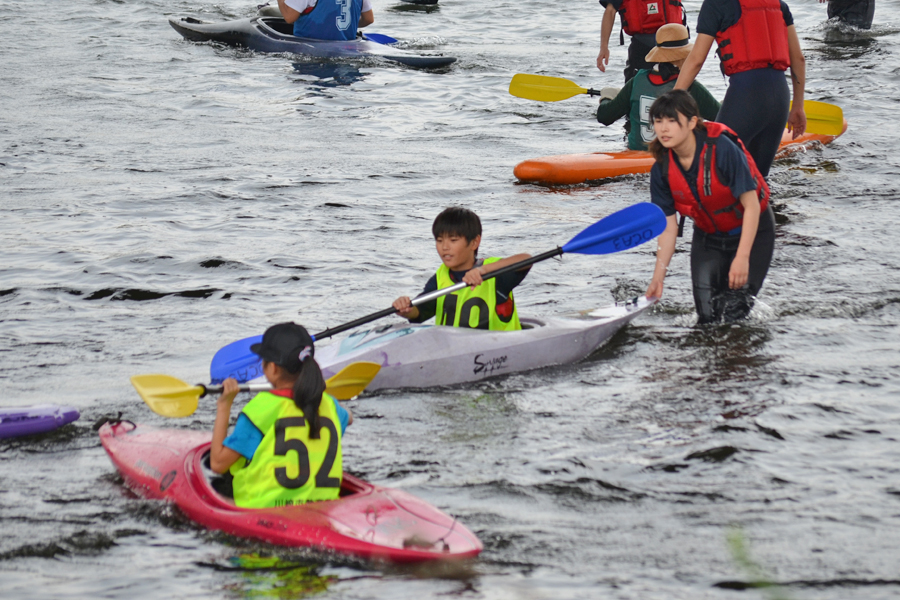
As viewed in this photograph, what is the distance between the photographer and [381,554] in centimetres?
307

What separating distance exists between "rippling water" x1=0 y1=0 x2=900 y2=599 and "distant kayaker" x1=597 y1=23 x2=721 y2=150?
685 mm

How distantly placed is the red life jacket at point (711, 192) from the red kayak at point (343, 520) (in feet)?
6.88

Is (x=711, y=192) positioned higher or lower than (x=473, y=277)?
higher

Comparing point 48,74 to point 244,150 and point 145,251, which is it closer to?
point 244,150

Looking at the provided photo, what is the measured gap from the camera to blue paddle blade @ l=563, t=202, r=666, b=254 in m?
4.76

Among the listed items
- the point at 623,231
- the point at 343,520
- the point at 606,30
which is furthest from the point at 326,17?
the point at 343,520

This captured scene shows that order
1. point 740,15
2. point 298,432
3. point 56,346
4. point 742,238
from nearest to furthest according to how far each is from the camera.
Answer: point 298,432
point 742,238
point 56,346
point 740,15

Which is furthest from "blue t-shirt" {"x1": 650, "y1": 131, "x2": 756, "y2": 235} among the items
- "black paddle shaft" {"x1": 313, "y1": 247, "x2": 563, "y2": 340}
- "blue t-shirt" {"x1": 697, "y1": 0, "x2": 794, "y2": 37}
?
"blue t-shirt" {"x1": 697, "y1": 0, "x2": 794, "y2": 37}

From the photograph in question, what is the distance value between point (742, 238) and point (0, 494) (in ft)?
10.2

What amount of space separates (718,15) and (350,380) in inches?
124

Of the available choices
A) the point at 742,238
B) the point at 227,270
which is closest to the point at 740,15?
the point at 742,238

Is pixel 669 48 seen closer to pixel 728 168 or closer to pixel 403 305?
pixel 728 168

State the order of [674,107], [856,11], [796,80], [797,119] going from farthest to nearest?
[856,11]
[797,119]
[796,80]
[674,107]

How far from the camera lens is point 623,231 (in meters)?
4.92
